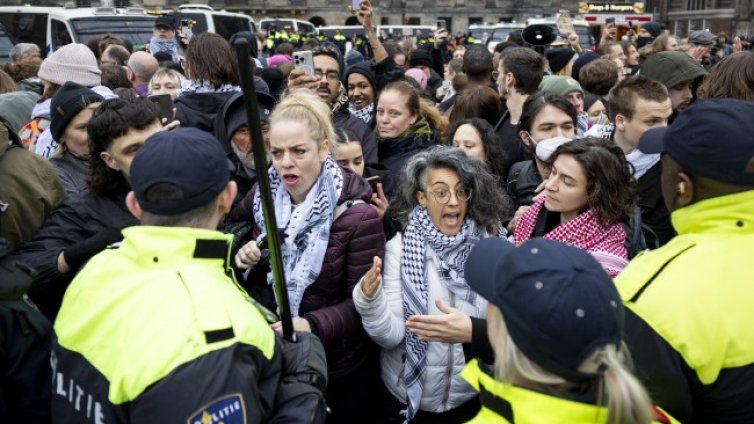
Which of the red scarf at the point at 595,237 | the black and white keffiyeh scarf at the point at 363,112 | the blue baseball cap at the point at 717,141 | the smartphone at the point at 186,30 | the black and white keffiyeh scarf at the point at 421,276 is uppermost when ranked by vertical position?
the smartphone at the point at 186,30

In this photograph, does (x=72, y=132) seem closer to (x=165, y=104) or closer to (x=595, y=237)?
(x=165, y=104)

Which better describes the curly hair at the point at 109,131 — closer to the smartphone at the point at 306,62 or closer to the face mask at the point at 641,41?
the smartphone at the point at 306,62

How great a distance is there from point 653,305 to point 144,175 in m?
1.43

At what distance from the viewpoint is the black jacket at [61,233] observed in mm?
2680

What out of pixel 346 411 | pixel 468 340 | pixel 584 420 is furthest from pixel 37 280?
pixel 584 420

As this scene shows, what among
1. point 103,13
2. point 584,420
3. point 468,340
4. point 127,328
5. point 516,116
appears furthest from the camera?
point 103,13

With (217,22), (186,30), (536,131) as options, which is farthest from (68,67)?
(217,22)

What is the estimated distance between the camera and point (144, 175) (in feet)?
6.08

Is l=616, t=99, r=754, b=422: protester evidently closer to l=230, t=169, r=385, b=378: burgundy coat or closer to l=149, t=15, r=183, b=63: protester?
l=230, t=169, r=385, b=378: burgundy coat

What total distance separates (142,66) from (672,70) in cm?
533

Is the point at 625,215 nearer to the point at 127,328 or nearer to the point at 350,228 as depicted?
the point at 350,228

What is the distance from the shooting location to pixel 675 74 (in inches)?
189

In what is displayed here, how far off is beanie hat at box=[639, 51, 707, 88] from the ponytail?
12.4ft

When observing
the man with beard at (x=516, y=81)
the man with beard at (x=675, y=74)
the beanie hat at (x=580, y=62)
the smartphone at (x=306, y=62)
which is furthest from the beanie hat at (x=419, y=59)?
the man with beard at (x=675, y=74)
